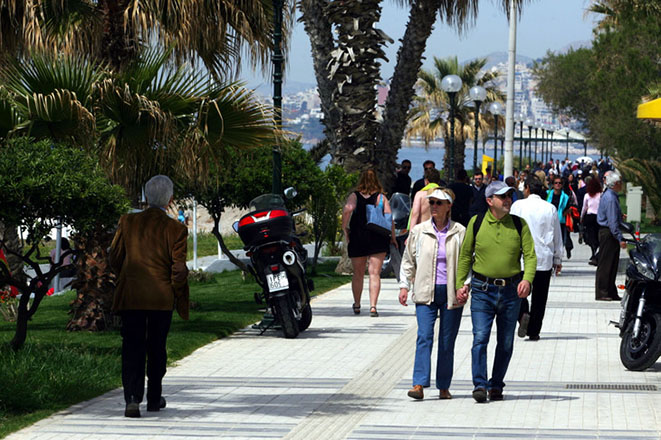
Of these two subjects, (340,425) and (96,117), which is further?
(96,117)

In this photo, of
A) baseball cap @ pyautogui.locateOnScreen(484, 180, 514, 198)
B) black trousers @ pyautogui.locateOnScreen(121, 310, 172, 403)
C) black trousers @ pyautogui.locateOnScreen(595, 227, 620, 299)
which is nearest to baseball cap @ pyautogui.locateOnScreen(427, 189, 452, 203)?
baseball cap @ pyautogui.locateOnScreen(484, 180, 514, 198)

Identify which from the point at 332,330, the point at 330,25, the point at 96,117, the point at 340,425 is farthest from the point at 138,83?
the point at 330,25

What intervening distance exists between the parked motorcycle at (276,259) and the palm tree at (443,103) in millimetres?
49567

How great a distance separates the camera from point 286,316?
39.8ft

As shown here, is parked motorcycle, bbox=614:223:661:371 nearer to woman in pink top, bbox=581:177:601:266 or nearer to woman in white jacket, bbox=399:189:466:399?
woman in white jacket, bbox=399:189:466:399

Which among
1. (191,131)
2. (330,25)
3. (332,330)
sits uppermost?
(330,25)

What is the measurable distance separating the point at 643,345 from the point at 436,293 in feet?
7.61

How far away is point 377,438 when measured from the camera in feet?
24.0

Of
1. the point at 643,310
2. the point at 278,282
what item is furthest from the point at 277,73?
the point at 643,310

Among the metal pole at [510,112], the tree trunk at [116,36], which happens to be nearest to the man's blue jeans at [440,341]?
the tree trunk at [116,36]

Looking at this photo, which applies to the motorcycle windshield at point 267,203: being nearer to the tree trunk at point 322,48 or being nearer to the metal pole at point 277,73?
the metal pole at point 277,73

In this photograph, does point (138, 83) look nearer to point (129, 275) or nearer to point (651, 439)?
point (129, 275)

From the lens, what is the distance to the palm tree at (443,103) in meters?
63.1

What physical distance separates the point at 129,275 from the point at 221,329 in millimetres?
4728
